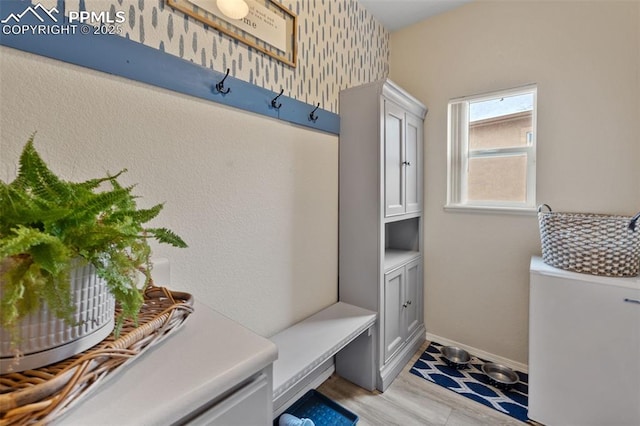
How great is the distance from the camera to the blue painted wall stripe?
0.76 meters

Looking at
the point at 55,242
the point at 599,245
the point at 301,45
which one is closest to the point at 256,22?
the point at 301,45

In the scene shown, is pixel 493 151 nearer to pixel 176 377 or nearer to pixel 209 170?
pixel 209 170

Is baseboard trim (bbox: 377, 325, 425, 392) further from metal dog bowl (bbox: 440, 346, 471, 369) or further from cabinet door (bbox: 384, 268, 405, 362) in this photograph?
metal dog bowl (bbox: 440, 346, 471, 369)

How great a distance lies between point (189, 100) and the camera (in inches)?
43.3

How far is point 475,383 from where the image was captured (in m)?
1.76

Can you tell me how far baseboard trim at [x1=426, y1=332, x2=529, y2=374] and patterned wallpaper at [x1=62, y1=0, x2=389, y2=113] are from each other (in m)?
1.94

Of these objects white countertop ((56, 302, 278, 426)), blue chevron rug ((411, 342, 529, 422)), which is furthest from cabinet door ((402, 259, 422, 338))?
white countertop ((56, 302, 278, 426))

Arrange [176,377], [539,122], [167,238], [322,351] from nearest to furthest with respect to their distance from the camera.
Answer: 1. [176,377]
2. [167,238]
3. [322,351]
4. [539,122]

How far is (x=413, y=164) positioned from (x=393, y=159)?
36 cm

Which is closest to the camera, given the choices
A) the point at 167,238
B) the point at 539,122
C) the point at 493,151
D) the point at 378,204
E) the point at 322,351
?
the point at 167,238

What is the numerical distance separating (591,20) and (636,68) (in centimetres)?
38

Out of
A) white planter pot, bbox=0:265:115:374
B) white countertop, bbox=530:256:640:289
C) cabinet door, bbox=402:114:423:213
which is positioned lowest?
white countertop, bbox=530:256:640:289

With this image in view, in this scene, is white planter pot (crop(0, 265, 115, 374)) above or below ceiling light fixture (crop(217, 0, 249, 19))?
below

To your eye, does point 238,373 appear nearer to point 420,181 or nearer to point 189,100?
point 189,100
